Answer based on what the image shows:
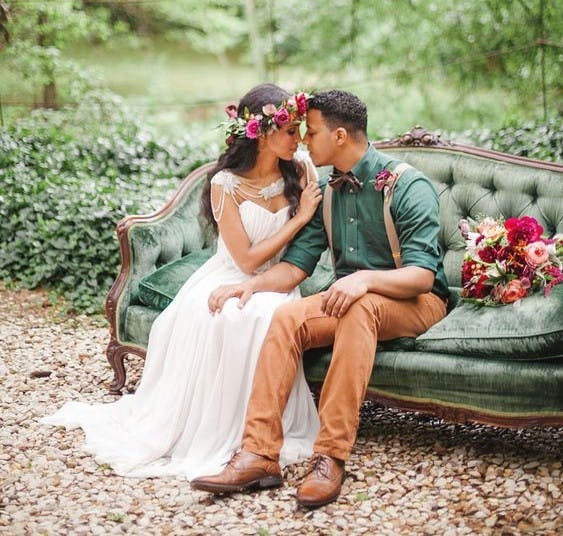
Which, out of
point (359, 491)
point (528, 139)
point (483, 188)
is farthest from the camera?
point (528, 139)

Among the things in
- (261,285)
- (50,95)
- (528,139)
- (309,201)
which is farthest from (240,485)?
(50,95)

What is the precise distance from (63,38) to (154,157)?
2040 mm

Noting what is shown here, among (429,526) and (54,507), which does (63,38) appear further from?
(429,526)

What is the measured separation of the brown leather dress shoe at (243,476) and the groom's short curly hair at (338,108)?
1.40m

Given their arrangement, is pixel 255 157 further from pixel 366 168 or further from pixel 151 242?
pixel 151 242

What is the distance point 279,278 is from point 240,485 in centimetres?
96

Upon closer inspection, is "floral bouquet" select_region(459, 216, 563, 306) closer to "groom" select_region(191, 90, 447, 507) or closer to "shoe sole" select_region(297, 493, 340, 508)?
"groom" select_region(191, 90, 447, 507)

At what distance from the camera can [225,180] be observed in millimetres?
3604

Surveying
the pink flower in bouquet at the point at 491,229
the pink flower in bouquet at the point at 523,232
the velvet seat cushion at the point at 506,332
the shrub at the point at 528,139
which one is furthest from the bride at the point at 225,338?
the shrub at the point at 528,139

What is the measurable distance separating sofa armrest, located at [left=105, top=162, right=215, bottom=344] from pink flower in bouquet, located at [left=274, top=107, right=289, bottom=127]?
1.12 metres

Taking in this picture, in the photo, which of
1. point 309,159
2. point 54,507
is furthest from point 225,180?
point 54,507

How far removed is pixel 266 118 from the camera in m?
3.44

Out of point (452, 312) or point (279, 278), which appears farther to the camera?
point (279, 278)

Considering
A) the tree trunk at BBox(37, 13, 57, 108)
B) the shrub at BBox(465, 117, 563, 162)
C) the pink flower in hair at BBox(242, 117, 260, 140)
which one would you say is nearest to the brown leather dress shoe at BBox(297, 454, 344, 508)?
the pink flower in hair at BBox(242, 117, 260, 140)
